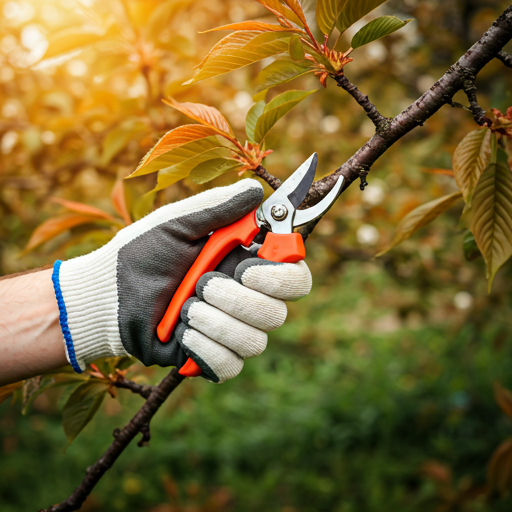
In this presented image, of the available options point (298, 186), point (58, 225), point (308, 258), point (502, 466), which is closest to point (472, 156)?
point (298, 186)

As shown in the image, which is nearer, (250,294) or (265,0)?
(265,0)

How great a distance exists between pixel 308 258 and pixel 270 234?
2110 millimetres

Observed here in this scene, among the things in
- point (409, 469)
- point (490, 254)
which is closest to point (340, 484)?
point (409, 469)

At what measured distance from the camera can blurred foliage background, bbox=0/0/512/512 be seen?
6.29ft

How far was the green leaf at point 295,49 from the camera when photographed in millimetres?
871

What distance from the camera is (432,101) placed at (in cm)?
91

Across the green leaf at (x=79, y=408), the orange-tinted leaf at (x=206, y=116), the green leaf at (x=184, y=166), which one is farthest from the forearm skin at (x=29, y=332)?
the orange-tinted leaf at (x=206, y=116)

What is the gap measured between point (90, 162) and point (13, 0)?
140 centimetres

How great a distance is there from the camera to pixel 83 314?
3.59ft

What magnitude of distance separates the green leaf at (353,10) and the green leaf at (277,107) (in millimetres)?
166

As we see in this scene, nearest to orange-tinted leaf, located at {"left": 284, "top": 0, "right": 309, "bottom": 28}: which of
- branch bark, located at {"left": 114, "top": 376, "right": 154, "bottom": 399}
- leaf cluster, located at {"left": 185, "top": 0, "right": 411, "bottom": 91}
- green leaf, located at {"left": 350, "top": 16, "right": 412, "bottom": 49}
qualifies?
leaf cluster, located at {"left": 185, "top": 0, "right": 411, "bottom": 91}

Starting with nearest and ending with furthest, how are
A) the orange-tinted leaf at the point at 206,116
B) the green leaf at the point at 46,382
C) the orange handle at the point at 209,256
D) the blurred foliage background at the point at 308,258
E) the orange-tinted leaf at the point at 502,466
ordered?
the orange-tinted leaf at the point at 206,116, the orange handle at the point at 209,256, the green leaf at the point at 46,382, the orange-tinted leaf at the point at 502,466, the blurred foliage background at the point at 308,258

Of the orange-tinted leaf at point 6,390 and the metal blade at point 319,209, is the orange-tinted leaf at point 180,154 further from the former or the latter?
the orange-tinted leaf at point 6,390

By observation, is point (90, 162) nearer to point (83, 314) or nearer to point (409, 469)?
point (83, 314)
